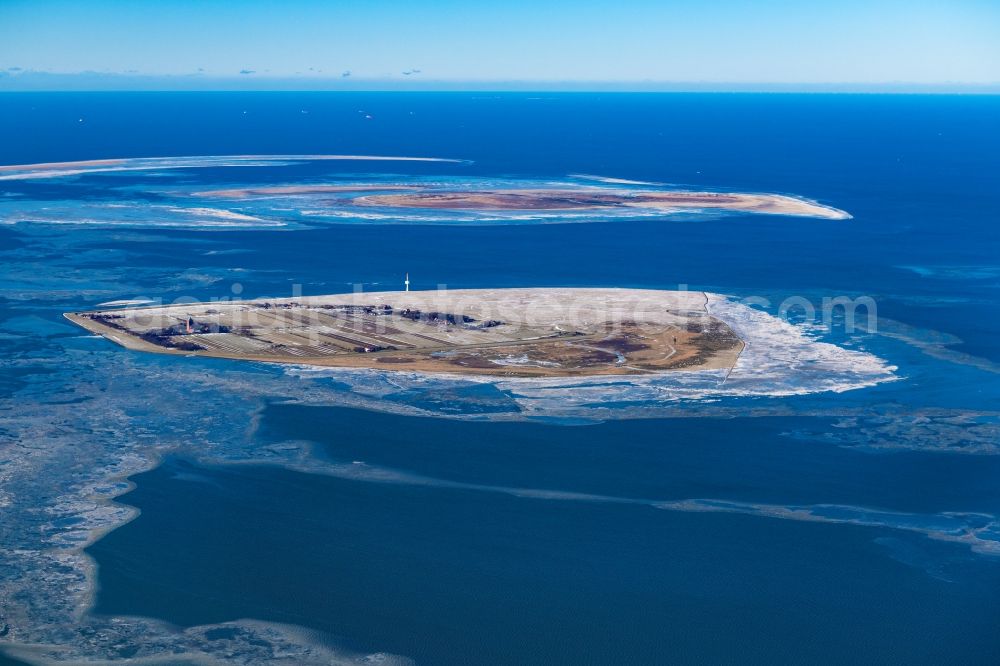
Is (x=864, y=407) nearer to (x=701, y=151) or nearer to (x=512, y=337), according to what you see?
(x=512, y=337)

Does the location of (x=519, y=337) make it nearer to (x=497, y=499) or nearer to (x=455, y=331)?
(x=455, y=331)

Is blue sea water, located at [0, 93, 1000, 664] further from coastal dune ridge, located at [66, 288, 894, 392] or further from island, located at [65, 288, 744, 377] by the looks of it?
island, located at [65, 288, 744, 377]

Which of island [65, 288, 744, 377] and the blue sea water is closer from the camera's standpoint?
the blue sea water

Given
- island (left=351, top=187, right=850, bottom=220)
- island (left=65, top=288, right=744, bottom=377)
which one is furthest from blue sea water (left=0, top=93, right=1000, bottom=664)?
island (left=351, top=187, right=850, bottom=220)

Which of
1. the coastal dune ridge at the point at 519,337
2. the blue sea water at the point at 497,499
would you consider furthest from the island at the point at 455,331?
the blue sea water at the point at 497,499

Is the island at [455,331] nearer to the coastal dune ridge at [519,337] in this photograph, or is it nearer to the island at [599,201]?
the coastal dune ridge at [519,337]

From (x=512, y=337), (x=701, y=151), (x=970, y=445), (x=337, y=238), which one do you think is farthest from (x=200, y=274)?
(x=701, y=151)

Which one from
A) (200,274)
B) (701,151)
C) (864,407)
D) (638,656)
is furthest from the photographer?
(701,151)

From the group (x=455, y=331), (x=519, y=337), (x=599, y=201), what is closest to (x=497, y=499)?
(x=519, y=337)
